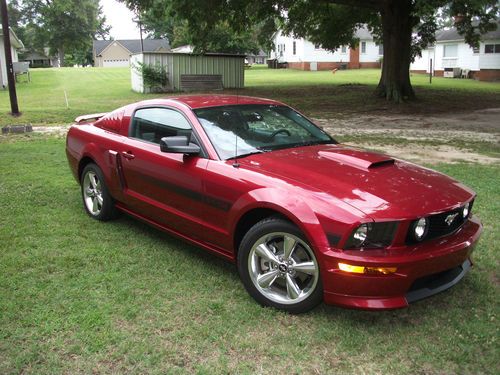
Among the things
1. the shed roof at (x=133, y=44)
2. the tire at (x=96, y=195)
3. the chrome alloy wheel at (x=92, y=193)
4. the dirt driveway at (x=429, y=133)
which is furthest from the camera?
the shed roof at (x=133, y=44)

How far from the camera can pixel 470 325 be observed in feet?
11.4

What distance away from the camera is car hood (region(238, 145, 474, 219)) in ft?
11.1

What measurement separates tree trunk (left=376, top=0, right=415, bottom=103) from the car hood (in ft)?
55.3

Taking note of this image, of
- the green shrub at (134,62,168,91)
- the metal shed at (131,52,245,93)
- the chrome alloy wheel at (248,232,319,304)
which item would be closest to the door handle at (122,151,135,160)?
the chrome alloy wheel at (248,232,319,304)

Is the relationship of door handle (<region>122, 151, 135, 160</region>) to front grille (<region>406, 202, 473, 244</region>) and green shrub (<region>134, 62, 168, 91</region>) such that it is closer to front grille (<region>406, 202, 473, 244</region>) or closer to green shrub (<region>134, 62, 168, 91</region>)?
front grille (<region>406, 202, 473, 244</region>)

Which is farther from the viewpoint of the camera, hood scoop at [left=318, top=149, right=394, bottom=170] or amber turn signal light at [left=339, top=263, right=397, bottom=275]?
hood scoop at [left=318, top=149, right=394, bottom=170]

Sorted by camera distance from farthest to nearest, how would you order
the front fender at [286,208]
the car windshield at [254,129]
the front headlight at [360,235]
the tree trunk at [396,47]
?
the tree trunk at [396,47] < the car windshield at [254,129] < the front fender at [286,208] < the front headlight at [360,235]

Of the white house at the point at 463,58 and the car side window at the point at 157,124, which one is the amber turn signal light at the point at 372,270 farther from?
the white house at the point at 463,58

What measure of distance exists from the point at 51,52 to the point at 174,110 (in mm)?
93838

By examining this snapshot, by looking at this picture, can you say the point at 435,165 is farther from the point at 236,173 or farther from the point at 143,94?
the point at 143,94

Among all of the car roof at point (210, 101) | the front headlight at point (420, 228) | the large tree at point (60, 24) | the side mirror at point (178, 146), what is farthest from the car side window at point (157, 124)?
the large tree at point (60, 24)

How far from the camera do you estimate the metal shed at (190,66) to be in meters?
24.9

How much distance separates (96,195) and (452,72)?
45.3m

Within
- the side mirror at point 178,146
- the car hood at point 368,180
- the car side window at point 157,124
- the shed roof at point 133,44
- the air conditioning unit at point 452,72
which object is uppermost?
the shed roof at point 133,44
